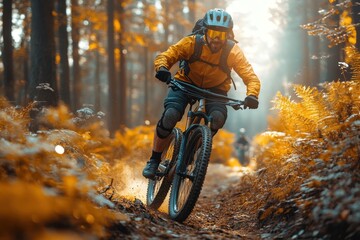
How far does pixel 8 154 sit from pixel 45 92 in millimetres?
5956

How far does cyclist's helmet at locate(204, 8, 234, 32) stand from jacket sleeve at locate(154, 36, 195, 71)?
364 millimetres

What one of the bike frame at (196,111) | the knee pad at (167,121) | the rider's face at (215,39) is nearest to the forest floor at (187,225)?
the bike frame at (196,111)

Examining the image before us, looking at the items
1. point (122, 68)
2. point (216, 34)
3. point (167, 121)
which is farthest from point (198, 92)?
point (122, 68)

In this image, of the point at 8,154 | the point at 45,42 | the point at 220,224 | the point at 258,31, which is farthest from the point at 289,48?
the point at 8,154

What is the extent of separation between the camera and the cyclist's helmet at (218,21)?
587cm

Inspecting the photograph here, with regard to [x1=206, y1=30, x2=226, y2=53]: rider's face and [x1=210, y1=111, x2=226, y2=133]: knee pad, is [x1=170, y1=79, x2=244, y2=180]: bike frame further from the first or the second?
[x1=206, y1=30, x2=226, y2=53]: rider's face

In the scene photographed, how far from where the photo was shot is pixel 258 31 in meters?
28.2

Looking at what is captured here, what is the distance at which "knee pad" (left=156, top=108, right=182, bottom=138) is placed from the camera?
20.3ft

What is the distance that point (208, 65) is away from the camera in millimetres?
6215

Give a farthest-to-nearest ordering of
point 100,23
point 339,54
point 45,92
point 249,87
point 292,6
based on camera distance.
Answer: point 292,6, point 100,23, point 339,54, point 45,92, point 249,87

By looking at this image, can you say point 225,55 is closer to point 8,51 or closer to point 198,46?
point 198,46

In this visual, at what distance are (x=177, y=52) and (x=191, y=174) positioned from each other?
1.78 m

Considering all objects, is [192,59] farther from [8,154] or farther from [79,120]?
[8,154]

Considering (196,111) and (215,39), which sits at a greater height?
(215,39)
